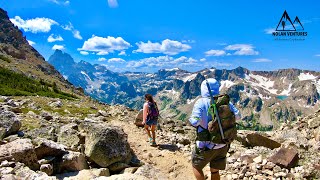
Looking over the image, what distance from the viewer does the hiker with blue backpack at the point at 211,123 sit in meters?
9.09

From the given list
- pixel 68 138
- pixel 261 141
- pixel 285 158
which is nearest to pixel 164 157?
pixel 68 138

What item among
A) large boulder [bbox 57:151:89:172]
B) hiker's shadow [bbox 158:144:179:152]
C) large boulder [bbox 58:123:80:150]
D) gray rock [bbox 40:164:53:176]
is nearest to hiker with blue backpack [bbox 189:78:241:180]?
large boulder [bbox 57:151:89:172]

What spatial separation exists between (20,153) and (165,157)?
8917 millimetres

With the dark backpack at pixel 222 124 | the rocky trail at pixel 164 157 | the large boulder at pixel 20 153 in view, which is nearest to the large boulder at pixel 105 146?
the rocky trail at pixel 164 157

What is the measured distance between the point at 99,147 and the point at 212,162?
6.07 metres

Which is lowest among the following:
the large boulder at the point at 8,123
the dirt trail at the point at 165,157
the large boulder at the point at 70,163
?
the dirt trail at the point at 165,157

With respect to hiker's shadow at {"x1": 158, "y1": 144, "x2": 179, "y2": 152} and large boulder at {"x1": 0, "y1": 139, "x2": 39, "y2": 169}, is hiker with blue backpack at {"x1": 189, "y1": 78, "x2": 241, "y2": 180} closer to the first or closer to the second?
large boulder at {"x1": 0, "y1": 139, "x2": 39, "y2": 169}

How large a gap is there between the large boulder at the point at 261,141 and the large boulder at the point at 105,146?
33.3ft

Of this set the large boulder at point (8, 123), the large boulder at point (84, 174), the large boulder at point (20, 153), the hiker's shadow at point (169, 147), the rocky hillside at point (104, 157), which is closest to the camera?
the large boulder at point (84, 174)

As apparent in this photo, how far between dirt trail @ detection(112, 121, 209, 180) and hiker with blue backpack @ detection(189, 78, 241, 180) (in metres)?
5.79

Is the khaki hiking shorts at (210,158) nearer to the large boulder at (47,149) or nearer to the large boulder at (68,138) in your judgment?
the large boulder at (47,149)

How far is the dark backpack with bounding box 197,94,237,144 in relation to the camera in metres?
9.08

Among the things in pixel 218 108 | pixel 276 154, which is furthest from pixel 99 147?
pixel 276 154

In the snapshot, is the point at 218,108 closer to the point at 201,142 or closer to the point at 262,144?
the point at 201,142
